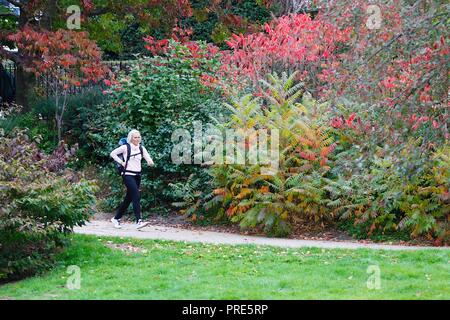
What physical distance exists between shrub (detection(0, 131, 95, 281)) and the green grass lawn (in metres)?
0.29

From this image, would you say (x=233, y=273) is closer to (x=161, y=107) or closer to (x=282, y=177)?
(x=282, y=177)

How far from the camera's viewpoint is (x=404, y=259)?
34.7 ft

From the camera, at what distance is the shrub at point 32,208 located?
34.1 feet

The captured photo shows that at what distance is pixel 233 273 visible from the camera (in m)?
9.77

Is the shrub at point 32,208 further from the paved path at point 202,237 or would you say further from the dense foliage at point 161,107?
the dense foliage at point 161,107

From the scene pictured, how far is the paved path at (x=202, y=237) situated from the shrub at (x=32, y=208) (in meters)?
1.65

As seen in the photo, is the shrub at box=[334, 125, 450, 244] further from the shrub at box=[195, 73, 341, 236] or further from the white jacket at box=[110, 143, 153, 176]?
the white jacket at box=[110, 143, 153, 176]

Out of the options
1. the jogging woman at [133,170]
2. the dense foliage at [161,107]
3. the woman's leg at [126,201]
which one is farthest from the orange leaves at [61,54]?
the woman's leg at [126,201]

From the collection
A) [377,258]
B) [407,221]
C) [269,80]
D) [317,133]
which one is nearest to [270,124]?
[317,133]

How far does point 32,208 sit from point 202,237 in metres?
3.56

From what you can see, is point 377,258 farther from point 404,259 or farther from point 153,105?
point 153,105

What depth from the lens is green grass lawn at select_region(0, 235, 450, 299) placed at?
8680 millimetres

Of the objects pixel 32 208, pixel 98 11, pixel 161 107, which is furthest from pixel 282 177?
pixel 98 11

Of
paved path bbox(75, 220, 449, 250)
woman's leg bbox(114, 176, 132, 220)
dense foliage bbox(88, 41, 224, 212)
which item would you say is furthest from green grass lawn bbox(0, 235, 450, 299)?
dense foliage bbox(88, 41, 224, 212)
